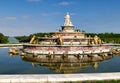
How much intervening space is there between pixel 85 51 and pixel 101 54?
8.12 feet

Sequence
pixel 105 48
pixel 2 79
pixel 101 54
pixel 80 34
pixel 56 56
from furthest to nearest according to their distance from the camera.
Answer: pixel 80 34 → pixel 105 48 → pixel 101 54 → pixel 56 56 → pixel 2 79

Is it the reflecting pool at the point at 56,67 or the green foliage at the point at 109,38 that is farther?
the green foliage at the point at 109,38

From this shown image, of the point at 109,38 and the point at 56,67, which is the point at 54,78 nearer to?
the point at 56,67

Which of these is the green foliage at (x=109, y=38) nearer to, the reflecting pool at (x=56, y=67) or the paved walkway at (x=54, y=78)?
the reflecting pool at (x=56, y=67)

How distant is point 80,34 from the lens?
127 ft

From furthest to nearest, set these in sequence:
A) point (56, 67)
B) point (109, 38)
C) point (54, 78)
A: point (109, 38)
point (56, 67)
point (54, 78)

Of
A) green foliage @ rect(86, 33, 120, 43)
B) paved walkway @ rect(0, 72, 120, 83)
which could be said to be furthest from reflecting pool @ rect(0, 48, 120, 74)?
green foliage @ rect(86, 33, 120, 43)

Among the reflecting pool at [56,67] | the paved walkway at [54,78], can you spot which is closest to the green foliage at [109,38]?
the reflecting pool at [56,67]

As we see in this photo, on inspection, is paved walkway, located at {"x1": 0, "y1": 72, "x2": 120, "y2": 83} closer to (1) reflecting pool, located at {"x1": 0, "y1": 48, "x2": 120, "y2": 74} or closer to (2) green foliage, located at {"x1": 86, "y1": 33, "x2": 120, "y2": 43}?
(1) reflecting pool, located at {"x1": 0, "y1": 48, "x2": 120, "y2": 74}

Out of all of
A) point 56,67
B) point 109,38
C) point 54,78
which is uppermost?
point 109,38

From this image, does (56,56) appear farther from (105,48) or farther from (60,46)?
(105,48)

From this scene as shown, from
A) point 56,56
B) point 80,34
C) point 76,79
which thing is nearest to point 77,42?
point 80,34

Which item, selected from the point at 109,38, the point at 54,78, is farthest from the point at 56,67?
the point at 109,38

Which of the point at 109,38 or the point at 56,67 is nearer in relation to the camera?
the point at 56,67
